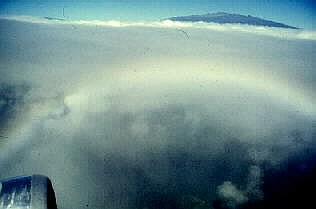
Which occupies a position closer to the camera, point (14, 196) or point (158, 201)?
point (14, 196)

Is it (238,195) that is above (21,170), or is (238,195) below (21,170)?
below

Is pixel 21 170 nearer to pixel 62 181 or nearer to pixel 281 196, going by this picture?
pixel 62 181

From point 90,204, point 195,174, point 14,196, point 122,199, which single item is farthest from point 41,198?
point 195,174

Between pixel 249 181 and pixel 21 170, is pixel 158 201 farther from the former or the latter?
pixel 21 170

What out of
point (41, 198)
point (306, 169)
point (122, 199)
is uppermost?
point (41, 198)

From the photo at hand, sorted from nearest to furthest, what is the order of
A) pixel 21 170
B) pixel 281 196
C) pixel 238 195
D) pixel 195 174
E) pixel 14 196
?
pixel 14 196
pixel 21 170
pixel 281 196
pixel 238 195
pixel 195 174

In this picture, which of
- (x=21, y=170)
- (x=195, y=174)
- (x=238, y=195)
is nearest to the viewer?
(x=21, y=170)
